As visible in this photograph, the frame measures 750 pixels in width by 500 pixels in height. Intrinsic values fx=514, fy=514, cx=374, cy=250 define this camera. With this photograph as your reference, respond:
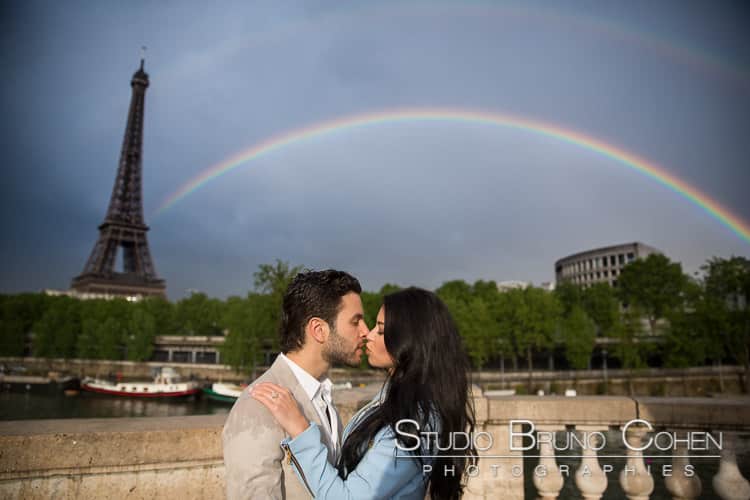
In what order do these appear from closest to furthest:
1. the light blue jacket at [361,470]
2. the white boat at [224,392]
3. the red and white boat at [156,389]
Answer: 1. the light blue jacket at [361,470]
2. the white boat at [224,392]
3. the red and white boat at [156,389]

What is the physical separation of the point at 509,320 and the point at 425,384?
48212 mm

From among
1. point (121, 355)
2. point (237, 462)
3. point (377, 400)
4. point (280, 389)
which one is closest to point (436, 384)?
point (377, 400)

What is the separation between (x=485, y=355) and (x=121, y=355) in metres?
42.1

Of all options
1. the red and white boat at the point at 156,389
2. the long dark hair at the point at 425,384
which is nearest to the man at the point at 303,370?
the long dark hair at the point at 425,384

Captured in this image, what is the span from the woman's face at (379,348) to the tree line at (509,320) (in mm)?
28631

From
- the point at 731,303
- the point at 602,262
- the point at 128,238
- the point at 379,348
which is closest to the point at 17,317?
the point at 128,238

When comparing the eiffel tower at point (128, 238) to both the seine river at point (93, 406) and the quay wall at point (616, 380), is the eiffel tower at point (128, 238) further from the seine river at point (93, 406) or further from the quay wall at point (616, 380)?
the quay wall at point (616, 380)

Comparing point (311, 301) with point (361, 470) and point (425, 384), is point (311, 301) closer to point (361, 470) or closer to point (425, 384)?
point (425, 384)

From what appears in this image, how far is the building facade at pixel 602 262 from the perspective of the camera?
90438 mm

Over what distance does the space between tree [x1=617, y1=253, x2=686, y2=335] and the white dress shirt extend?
2591 inches

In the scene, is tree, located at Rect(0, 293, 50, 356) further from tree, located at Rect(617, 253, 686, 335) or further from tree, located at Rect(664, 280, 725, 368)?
tree, located at Rect(617, 253, 686, 335)

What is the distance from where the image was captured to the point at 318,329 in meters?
2.66

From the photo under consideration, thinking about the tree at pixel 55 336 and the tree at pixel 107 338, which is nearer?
the tree at pixel 107 338

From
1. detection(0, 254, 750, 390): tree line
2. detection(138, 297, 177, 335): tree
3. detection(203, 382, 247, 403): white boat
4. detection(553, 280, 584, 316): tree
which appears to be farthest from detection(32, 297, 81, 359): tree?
detection(553, 280, 584, 316): tree
